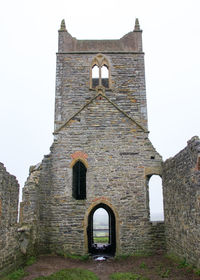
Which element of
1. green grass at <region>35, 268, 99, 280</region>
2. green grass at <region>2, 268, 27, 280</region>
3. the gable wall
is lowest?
green grass at <region>35, 268, 99, 280</region>

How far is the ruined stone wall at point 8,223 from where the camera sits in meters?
8.56

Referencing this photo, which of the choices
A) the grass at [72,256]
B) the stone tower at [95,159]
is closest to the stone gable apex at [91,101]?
the stone tower at [95,159]

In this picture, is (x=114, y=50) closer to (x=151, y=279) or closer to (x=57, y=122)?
(x=57, y=122)

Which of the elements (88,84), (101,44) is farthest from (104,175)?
(101,44)

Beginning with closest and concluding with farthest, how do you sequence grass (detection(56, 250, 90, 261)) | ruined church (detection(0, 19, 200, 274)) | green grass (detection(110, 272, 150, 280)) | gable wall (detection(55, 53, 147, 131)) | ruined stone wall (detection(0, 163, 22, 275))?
ruined stone wall (detection(0, 163, 22, 275))
green grass (detection(110, 272, 150, 280))
ruined church (detection(0, 19, 200, 274))
grass (detection(56, 250, 90, 261))
gable wall (detection(55, 53, 147, 131))

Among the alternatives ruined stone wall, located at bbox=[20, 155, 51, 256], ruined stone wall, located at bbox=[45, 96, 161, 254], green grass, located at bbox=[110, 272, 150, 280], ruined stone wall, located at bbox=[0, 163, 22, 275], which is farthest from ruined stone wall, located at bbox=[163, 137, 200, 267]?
ruined stone wall, located at bbox=[0, 163, 22, 275]


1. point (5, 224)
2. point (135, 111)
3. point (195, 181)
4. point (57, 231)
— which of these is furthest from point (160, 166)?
point (5, 224)

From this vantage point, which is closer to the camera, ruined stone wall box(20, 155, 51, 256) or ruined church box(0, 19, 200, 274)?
ruined stone wall box(20, 155, 51, 256)

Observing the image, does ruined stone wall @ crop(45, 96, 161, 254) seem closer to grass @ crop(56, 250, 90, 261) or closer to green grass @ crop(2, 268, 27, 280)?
grass @ crop(56, 250, 90, 261)

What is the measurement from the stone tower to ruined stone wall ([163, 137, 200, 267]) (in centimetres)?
143

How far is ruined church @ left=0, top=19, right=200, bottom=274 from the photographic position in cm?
1205

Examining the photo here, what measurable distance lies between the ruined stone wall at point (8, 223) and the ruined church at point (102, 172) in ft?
1.62

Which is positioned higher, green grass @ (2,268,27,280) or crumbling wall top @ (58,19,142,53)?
crumbling wall top @ (58,19,142,53)

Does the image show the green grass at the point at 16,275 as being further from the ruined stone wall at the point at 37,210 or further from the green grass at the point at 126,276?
the green grass at the point at 126,276
